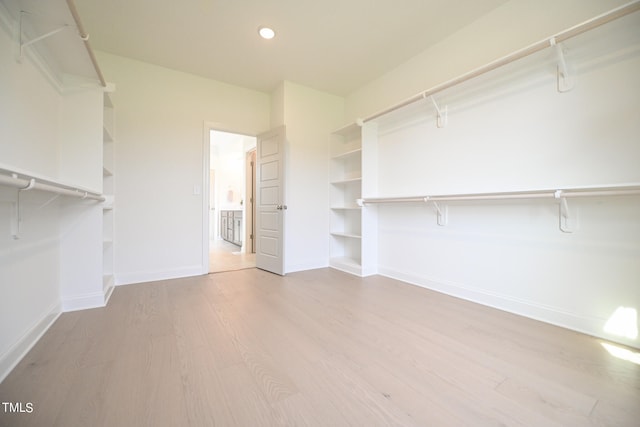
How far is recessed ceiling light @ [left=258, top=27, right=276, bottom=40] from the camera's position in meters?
2.39

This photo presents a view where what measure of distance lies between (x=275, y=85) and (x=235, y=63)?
26.1 inches

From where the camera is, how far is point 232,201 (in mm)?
7125

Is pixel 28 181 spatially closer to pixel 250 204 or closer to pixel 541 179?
pixel 541 179

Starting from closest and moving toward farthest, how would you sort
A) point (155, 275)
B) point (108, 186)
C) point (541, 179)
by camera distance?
point (541, 179) < point (108, 186) < point (155, 275)

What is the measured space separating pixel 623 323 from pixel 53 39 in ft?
13.1

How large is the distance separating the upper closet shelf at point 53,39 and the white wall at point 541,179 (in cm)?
280

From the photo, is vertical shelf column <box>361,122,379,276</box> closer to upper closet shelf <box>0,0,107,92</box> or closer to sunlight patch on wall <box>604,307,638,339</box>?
sunlight patch on wall <box>604,307,638,339</box>

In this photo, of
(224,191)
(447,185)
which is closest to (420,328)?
(447,185)

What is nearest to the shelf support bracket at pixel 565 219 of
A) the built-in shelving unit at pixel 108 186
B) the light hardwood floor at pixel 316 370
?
the light hardwood floor at pixel 316 370

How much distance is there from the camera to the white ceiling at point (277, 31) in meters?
2.10

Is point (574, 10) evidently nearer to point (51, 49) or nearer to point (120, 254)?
point (51, 49)

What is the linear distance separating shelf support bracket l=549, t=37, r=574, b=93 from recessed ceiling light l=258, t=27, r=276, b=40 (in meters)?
2.28

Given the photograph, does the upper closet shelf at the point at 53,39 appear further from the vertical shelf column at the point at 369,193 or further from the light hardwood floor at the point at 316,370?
the vertical shelf column at the point at 369,193

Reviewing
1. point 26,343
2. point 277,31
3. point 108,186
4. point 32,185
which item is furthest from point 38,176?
point 277,31
